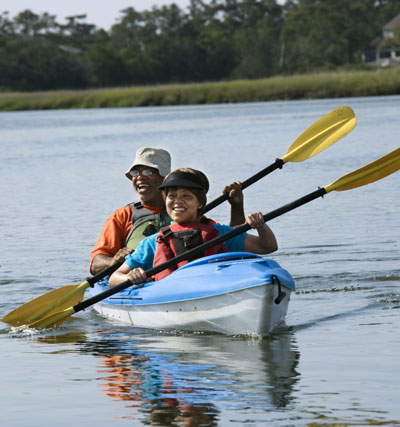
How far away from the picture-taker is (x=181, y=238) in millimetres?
6355

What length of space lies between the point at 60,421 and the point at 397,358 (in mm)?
2122

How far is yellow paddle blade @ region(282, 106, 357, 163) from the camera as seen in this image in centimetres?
825

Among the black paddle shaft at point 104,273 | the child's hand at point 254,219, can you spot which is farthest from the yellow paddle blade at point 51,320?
the child's hand at point 254,219

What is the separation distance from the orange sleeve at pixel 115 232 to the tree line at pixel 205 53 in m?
65.4

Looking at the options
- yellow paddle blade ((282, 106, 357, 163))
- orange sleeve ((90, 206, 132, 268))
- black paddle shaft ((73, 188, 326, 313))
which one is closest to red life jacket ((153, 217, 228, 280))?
black paddle shaft ((73, 188, 326, 313))

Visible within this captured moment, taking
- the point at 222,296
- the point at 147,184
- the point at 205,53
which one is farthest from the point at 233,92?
the point at 222,296

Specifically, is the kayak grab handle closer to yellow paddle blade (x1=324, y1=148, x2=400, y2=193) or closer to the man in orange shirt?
the man in orange shirt

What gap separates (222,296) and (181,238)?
1.53 ft

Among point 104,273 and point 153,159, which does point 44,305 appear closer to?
point 104,273

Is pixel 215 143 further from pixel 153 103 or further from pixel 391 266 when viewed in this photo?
pixel 153 103

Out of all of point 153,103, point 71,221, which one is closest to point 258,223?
point 71,221

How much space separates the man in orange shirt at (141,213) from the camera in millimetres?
6918

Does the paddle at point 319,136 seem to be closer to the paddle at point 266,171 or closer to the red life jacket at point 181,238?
the paddle at point 266,171

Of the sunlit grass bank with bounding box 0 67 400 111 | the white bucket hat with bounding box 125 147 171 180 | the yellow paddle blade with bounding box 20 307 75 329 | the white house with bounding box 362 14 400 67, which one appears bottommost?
the yellow paddle blade with bounding box 20 307 75 329
